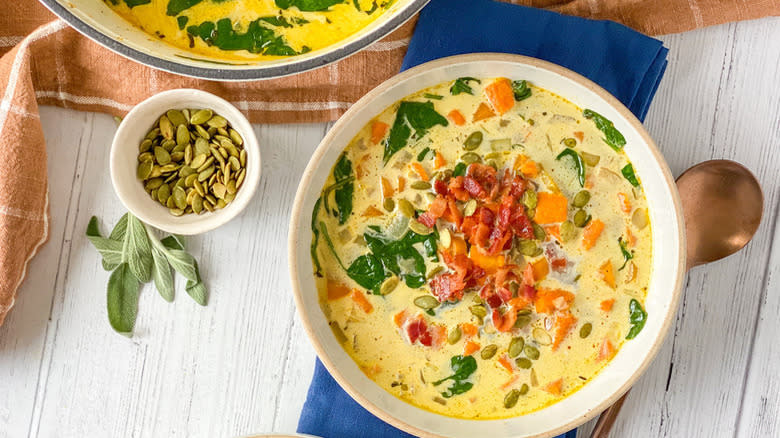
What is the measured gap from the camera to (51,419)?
113 inches

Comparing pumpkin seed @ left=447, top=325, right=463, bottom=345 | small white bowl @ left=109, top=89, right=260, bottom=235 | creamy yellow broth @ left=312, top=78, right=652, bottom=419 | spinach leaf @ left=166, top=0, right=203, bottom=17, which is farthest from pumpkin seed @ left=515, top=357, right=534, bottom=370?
spinach leaf @ left=166, top=0, right=203, bottom=17

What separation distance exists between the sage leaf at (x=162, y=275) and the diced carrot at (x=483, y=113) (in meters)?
1.30

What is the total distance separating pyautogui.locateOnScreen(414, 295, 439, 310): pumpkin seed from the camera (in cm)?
245

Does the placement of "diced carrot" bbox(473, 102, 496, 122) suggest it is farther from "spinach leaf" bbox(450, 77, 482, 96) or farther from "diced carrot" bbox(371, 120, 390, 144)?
"diced carrot" bbox(371, 120, 390, 144)

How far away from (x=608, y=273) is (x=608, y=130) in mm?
487

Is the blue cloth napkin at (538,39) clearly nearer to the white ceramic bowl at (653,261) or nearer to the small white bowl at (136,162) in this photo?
the white ceramic bowl at (653,261)

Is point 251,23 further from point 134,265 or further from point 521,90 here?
point 134,265

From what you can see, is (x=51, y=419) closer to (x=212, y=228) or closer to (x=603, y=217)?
(x=212, y=228)

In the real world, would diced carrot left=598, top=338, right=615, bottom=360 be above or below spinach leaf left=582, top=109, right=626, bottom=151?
below

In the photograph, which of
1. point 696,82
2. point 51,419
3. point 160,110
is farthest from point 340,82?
point 51,419

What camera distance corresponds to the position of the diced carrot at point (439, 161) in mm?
2449

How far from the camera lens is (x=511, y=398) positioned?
8.19 feet

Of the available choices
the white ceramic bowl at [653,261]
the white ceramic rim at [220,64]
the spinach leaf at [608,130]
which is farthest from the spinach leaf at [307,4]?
the spinach leaf at [608,130]

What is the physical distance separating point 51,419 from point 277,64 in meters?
1.76
